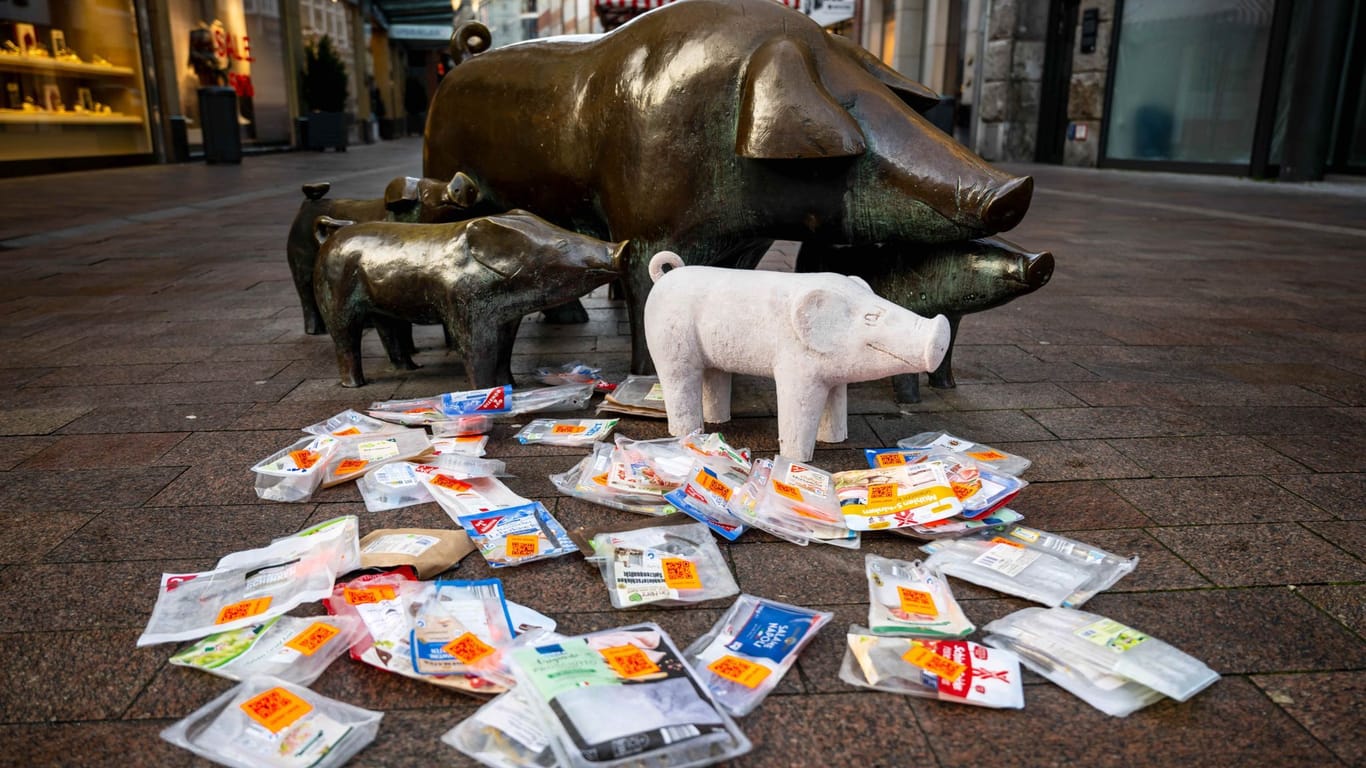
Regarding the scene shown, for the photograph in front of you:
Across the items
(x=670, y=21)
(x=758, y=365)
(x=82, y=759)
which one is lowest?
(x=82, y=759)

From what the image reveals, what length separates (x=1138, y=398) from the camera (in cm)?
342

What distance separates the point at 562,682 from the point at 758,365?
1333mm

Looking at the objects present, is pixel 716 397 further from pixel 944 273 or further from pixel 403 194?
pixel 403 194

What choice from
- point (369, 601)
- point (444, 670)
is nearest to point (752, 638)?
point (444, 670)

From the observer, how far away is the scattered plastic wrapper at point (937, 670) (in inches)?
64.6

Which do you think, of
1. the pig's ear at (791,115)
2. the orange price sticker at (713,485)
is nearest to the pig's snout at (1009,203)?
the pig's ear at (791,115)

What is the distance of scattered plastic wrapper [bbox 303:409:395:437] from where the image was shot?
297cm

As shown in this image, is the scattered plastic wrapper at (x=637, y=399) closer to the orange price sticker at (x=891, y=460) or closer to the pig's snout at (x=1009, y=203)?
the orange price sticker at (x=891, y=460)

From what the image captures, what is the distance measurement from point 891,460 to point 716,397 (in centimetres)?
66

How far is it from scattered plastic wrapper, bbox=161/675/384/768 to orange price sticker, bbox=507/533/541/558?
23.5 inches

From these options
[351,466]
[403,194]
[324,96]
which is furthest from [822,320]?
[324,96]

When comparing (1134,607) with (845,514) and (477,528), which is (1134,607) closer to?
(845,514)

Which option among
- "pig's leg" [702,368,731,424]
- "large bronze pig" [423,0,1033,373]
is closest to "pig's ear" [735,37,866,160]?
"large bronze pig" [423,0,1033,373]

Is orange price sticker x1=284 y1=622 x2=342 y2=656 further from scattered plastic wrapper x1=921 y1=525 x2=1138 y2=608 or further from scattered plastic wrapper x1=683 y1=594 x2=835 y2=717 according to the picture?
scattered plastic wrapper x1=921 y1=525 x2=1138 y2=608
